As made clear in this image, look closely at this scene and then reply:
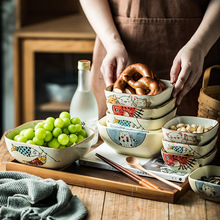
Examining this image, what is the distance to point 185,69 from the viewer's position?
4.00 ft

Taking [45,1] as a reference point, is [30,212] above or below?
below

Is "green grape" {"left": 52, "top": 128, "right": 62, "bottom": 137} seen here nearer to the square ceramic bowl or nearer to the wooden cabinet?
the square ceramic bowl

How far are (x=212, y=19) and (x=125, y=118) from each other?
1.61 feet

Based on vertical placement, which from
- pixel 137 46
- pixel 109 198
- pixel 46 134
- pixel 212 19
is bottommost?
pixel 109 198

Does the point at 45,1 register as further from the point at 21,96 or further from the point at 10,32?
the point at 21,96

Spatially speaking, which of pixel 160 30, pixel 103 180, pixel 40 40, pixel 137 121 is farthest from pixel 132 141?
pixel 40 40

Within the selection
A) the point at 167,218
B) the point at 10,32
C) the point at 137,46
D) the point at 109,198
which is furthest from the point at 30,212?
the point at 10,32

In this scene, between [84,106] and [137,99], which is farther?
[84,106]

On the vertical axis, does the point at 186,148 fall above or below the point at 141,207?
above

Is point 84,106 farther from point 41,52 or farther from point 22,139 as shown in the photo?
point 41,52

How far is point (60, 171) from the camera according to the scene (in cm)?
108

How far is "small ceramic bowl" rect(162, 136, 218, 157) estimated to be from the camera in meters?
1.02

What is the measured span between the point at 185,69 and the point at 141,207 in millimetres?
464

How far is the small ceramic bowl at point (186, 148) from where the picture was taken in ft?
3.34
